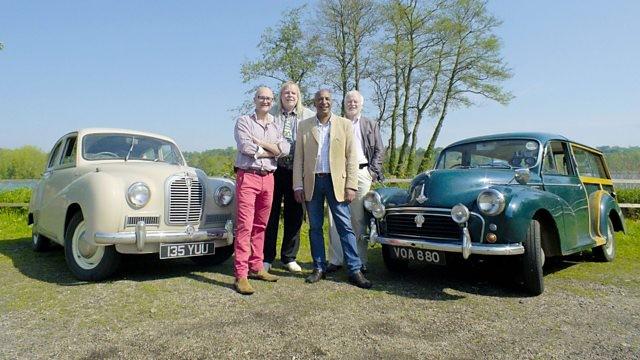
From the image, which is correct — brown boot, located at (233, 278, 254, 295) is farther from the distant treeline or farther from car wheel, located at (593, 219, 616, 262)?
car wheel, located at (593, 219, 616, 262)

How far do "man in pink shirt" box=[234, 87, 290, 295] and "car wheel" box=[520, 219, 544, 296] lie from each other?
242 cm

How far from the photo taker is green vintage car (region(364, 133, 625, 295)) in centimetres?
397

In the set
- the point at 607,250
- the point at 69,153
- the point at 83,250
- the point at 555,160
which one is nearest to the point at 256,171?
the point at 83,250

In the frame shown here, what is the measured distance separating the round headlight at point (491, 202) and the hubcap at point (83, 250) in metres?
3.82

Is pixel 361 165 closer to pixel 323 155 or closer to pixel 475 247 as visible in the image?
pixel 323 155

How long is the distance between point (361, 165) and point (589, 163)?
3535 mm

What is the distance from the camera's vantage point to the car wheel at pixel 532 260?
3941mm

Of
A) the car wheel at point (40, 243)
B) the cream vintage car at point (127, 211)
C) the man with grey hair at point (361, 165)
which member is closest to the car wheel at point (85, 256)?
the cream vintage car at point (127, 211)

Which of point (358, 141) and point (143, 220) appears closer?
point (143, 220)

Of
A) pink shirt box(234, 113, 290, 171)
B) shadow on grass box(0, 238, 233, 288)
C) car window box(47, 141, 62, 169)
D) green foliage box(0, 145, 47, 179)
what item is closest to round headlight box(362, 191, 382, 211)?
pink shirt box(234, 113, 290, 171)

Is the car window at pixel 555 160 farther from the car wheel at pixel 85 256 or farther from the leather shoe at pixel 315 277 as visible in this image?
the car wheel at pixel 85 256

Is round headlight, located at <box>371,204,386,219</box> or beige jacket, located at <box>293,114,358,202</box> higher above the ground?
beige jacket, located at <box>293,114,358,202</box>

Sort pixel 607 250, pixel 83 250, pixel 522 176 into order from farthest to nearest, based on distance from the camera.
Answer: pixel 607 250 < pixel 83 250 < pixel 522 176

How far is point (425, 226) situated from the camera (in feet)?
14.4
